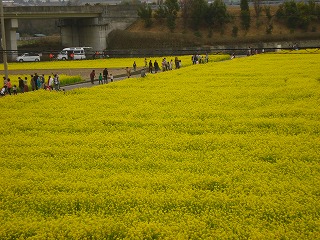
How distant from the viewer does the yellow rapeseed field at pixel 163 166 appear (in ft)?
35.0

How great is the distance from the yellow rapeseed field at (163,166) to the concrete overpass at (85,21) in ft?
131

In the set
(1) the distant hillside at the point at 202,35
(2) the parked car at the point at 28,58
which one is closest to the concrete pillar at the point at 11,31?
(2) the parked car at the point at 28,58

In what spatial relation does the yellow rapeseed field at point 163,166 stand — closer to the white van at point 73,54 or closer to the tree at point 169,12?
the white van at point 73,54

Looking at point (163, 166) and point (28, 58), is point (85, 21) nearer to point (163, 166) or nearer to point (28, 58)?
point (28, 58)

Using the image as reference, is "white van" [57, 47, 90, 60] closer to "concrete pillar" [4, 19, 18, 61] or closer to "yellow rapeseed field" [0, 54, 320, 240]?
"concrete pillar" [4, 19, 18, 61]

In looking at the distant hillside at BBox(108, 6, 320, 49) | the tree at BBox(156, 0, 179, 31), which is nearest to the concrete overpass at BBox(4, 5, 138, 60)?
the distant hillside at BBox(108, 6, 320, 49)

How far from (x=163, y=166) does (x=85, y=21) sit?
59.9 metres

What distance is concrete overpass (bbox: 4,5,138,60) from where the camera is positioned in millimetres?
63125

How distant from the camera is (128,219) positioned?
1091cm

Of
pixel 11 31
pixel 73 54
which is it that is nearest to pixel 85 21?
pixel 73 54

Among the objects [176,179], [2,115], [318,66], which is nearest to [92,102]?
[2,115]

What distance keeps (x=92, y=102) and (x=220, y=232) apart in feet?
49.7

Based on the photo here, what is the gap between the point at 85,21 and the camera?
7169 centimetres

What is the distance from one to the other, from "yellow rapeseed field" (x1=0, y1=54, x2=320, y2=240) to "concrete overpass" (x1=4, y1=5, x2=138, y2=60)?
39866mm
